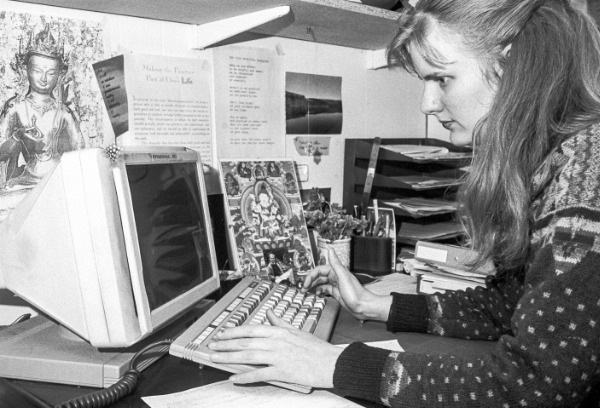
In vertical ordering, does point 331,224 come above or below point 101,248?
below

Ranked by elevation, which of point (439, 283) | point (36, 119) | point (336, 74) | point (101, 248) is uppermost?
point (336, 74)

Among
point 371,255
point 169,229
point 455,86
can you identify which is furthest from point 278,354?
point 371,255

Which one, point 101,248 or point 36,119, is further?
point 36,119

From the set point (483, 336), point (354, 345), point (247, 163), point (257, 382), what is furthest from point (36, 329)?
point (483, 336)

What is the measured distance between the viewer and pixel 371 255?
1.53m

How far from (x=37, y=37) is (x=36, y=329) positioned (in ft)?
1.87

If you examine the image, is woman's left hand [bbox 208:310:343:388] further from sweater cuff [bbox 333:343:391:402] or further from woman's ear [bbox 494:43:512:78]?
woman's ear [bbox 494:43:512:78]

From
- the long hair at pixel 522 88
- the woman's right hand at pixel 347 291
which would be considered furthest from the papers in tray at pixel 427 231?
the long hair at pixel 522 88

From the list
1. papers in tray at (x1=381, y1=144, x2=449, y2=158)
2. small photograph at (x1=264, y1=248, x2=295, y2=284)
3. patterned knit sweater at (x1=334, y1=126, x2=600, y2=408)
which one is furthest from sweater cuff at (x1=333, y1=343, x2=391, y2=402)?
papers in tray at (x1=381, y1=144, x2=449, y2=158)

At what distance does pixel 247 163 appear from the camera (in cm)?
143

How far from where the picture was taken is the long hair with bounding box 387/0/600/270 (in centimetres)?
81

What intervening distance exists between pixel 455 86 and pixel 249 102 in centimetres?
69

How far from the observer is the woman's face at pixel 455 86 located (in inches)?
34.6

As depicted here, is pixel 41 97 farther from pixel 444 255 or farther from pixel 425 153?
pixel 425 153
